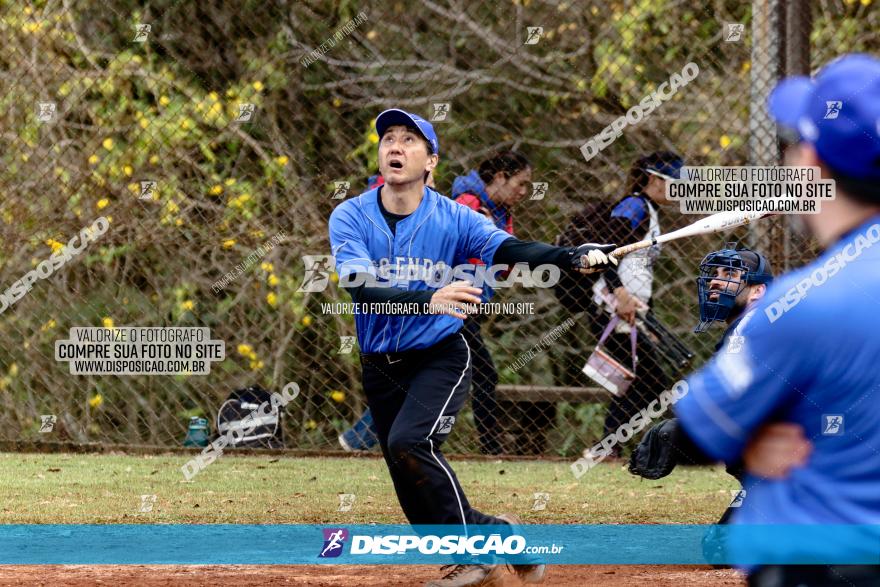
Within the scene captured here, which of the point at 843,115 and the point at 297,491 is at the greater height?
the point at 843,115

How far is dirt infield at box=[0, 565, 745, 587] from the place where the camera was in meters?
4.90

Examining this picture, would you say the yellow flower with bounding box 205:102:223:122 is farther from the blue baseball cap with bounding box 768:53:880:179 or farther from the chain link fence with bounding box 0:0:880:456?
the blue baseball cap with bounding box 768:53:880:179

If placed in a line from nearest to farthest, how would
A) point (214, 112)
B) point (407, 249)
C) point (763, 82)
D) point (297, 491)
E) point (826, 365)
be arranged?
point (826, 365) → point (407, 249) → point (297, 491) → point (763, 82) → point (214, 112)

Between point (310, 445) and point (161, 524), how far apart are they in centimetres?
246

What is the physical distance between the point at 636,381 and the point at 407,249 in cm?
333

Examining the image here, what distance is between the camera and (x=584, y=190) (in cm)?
862

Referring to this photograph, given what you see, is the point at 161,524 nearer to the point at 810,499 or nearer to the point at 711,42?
the point at 810,499

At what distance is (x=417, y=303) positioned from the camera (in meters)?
4.51

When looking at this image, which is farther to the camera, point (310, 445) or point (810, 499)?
point (310, 445)

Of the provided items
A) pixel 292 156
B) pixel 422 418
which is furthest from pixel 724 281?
pixel 292 156

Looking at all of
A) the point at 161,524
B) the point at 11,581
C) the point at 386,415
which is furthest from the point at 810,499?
the point at 161,524

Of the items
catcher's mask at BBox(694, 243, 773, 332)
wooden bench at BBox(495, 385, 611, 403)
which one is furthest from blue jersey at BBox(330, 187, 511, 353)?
wooden bench at BBox(495, 385, 611, 403)

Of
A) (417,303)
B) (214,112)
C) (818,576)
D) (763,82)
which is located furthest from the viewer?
(214,112)

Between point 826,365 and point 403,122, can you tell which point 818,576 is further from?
point 403,122
